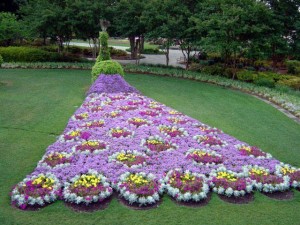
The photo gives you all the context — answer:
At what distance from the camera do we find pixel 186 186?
570 cm

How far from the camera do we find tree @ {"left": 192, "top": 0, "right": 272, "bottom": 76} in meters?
16.0

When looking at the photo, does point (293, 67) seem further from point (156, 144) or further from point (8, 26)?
point (8, 26)

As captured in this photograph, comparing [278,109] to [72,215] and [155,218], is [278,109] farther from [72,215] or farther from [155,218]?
[72,215]

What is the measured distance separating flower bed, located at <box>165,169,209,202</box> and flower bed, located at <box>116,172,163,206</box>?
222 millimetres

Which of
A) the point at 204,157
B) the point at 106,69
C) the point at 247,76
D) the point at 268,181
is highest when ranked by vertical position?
the point at 106,69

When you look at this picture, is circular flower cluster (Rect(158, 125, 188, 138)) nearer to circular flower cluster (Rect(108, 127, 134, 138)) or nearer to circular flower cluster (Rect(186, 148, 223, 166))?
circular flower cluster (Rect(108, 127, 134, 138))

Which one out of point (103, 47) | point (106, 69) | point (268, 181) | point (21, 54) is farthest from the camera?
point (21, 54)

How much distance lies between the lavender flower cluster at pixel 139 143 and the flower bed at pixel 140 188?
0.47 feet

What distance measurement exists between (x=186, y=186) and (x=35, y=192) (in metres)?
2.53

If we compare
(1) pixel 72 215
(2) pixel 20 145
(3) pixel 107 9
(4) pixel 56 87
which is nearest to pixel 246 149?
(1) pixel 72 215

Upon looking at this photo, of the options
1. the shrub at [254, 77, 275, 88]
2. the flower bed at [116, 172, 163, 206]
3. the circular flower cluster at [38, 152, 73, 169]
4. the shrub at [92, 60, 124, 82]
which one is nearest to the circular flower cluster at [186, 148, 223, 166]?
the flower bed at [116, 172, 163, 206]

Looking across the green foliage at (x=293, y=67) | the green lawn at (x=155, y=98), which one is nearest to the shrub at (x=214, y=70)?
the green lawn at (x=155, y=98)

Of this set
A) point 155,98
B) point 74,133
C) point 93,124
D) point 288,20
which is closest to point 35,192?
point 74,133

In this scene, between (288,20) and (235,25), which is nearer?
(235,25)
